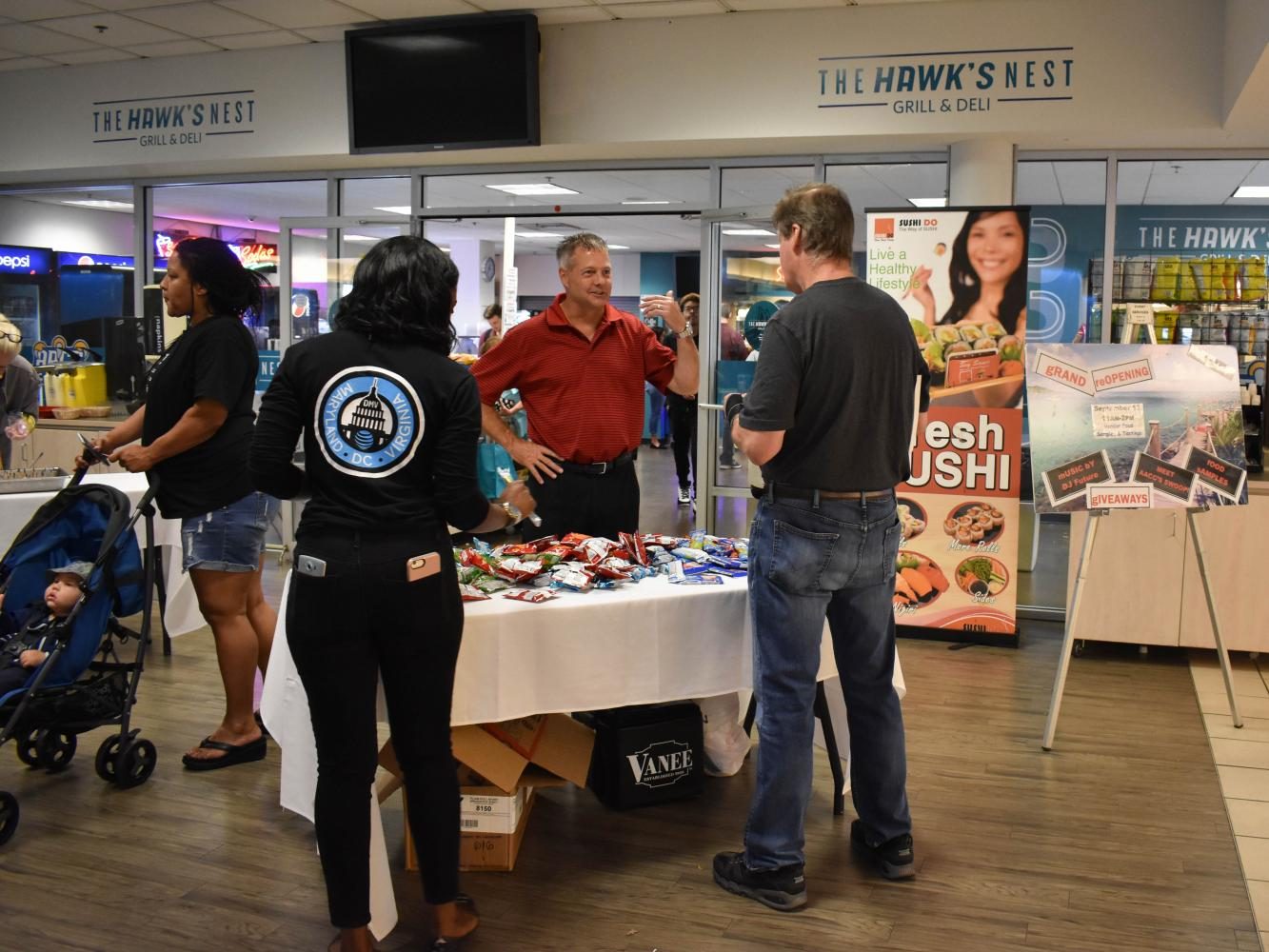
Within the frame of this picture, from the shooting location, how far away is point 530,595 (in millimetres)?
3111

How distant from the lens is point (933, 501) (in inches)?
225

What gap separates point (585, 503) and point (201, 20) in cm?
451

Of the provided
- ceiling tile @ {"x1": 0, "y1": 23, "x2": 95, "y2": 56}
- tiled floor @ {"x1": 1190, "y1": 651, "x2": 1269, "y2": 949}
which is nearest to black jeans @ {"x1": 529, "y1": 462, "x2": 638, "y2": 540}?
tiled floor @ {"x1": 1190, "y1": 651, "x2": 1269, "y2": 949}

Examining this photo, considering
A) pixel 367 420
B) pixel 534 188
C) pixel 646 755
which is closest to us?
pixel 367 420

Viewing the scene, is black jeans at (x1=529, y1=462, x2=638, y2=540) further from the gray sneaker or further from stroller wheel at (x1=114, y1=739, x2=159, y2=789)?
stroller wheel at (x1=114, y1=739, x2=159, y2=789)

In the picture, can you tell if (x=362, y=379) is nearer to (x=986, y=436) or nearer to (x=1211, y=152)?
(x=986, y=436)

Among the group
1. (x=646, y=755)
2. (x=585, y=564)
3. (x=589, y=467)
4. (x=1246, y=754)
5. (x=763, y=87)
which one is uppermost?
(x=763, y=87)

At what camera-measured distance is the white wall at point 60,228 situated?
9.77m

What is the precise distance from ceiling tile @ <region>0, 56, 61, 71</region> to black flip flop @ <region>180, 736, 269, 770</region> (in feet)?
18.8

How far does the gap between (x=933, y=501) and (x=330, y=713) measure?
3.89 m

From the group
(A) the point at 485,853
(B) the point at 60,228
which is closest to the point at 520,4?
(A) the point at 485,853

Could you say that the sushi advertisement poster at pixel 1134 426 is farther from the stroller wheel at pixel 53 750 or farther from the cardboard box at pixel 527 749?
the stroller wheel at pixel 53 750

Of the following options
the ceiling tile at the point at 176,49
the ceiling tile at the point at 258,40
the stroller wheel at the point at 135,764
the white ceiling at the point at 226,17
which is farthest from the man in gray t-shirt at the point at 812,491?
the ceiling tile at the point at 176,49

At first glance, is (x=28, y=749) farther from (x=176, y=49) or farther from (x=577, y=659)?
(x=176, y=49)
